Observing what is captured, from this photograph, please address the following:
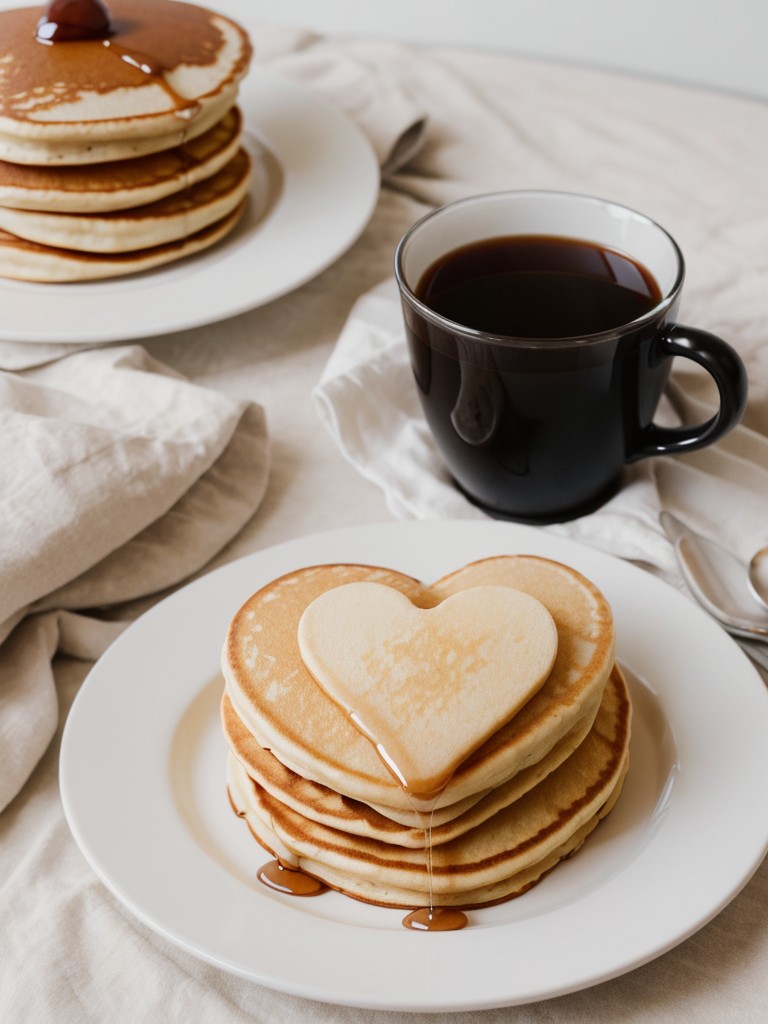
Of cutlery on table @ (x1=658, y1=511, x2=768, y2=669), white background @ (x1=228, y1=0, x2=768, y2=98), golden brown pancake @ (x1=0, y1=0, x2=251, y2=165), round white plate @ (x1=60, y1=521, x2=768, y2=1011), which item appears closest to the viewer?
round white plate @ (x1=60, y1=521, x2=768, y2=1011)

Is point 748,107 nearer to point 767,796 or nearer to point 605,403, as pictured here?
point 605,403

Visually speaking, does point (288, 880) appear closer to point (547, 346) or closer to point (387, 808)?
point (387, 808)

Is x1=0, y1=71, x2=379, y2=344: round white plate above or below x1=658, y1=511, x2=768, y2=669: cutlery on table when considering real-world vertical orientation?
above

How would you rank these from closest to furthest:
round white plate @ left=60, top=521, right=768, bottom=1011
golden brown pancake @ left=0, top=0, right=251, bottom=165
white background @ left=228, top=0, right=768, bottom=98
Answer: round white plate @ left=60, top=521, right=768, bottom=1011, golden brown pancake @ left=0, top=0, right=251, bottom=165, white background @ left=228, top=0, right=768, bottom=98

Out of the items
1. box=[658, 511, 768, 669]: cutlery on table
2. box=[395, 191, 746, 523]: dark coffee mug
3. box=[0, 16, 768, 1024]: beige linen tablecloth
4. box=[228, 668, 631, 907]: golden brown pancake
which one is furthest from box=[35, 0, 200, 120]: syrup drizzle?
box=[228, 668, 631, 907]: golden brown pancake

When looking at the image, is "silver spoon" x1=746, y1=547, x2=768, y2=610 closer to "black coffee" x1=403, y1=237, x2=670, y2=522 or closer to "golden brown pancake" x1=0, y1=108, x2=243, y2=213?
"black coffee" x1=403, y1=237, x2=670, y2=522

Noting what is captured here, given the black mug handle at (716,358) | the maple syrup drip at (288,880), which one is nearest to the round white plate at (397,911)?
the maple syrup drip at (288,880)

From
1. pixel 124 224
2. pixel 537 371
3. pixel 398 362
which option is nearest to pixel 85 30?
pixel 124 224

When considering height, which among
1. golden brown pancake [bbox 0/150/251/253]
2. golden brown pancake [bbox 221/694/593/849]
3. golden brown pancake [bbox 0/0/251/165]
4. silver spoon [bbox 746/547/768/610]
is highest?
golden brown pancake [bbox 0/0/251/165]

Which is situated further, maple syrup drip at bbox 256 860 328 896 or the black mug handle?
the black mug handle
